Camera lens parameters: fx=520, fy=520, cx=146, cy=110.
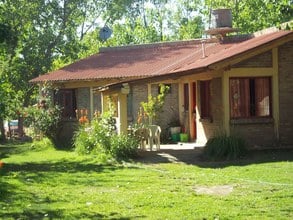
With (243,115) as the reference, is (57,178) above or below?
below

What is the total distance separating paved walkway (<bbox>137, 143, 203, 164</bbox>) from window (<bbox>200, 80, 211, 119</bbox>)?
1.42m

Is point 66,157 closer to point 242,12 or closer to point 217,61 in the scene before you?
point 217,61

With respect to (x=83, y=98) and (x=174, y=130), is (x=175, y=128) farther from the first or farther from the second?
(x=83, y=98)

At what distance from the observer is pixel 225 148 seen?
14.7m

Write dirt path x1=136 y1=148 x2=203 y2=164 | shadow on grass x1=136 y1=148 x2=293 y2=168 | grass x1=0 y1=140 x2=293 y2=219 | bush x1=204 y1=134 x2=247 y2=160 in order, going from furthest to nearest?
1. dirt path x1=136 y1=148 x2=203 y2=164
2. bush x1=204 y1=134 x2=247 y2=160
3. shadow on grass x1=136 y1=148 x2=293 y2=168
4. grass x1=0 y1=140 x2=293 y2=219

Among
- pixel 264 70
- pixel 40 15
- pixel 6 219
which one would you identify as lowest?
pixel 6 219

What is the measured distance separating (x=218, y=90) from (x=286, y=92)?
2192mm

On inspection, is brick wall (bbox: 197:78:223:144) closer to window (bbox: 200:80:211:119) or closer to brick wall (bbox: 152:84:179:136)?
window (bbox: 200:80:211:119)

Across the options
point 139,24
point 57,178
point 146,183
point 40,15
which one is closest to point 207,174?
point 146,183

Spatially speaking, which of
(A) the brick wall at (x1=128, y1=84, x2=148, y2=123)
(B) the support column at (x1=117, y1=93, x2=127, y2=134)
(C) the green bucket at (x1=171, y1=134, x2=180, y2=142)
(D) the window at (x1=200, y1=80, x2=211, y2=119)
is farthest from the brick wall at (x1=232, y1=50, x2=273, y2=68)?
(A) the brick wall at (x1=128, y1=84, x2=148, y2=123)

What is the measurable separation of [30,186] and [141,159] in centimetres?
472

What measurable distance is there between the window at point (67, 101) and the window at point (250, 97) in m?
9.05

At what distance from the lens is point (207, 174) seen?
11.9 metres

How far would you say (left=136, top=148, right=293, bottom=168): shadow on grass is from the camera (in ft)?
45.3
